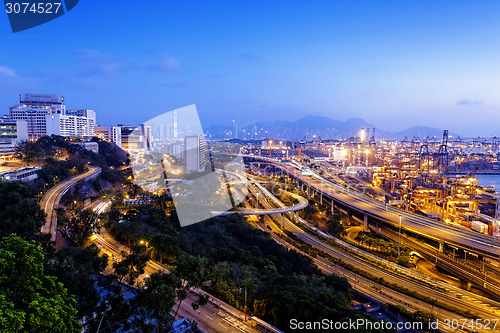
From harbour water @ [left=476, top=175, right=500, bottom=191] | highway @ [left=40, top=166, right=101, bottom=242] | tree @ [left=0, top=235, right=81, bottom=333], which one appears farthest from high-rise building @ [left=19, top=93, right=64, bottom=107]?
harbour water @ [left=476, top=175, right=500, bottom=191]

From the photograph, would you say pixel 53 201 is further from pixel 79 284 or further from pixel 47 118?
pixel 47 118

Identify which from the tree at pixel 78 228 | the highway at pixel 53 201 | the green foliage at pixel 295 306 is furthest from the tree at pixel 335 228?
the highway at pixel 53 201

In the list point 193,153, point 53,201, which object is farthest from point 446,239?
point 193,153

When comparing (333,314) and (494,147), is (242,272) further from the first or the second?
(494,147)

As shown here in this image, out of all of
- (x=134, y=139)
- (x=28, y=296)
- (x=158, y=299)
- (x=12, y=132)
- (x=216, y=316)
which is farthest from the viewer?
(x=134, y=139)

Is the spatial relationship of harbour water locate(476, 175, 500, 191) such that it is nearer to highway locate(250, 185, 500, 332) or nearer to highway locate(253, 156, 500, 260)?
highway locate(253, 156, 500, 260)

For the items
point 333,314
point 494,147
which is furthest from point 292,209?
point 494,147
